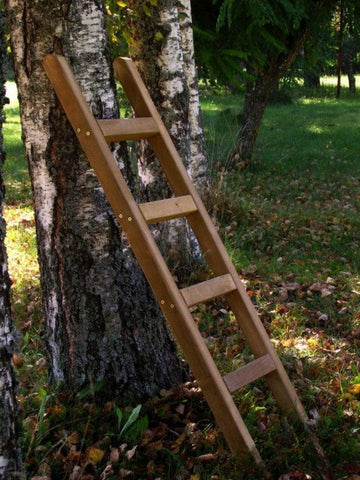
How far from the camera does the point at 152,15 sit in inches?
228

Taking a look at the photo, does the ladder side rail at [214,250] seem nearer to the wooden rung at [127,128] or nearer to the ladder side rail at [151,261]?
the wooden rung at [127,128]

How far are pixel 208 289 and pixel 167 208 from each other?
460 millimetres

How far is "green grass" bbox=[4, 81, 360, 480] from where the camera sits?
329 cm

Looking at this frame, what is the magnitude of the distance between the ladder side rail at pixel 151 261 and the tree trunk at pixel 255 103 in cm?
796

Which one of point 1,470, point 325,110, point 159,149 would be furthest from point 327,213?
point 325,110

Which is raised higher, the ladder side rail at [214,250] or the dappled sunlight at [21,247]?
the ladder side rail at [214,250]

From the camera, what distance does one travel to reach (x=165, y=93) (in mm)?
5766

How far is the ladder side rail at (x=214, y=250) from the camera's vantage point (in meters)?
3.59

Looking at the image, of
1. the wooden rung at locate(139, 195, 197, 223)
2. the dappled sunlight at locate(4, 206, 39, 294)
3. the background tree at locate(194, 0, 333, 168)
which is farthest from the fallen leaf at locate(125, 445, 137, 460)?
the background tree at locate(194, 0, 333, 168)

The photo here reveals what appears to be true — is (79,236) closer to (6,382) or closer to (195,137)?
(6,382)

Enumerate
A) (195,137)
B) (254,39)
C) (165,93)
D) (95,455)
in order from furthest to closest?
(254,39), (195,137), (165,93), (95,455)

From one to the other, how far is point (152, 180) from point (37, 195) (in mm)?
2269

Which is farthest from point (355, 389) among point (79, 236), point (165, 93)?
point (165, 93)

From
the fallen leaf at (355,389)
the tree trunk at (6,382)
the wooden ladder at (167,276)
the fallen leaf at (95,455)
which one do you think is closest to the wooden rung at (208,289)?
the wooden ladder at (167,276)
